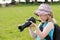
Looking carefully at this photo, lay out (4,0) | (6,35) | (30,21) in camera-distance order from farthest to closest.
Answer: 1. (4,0)
2. (6,35)
3. (30,21)

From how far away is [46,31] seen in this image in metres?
4.15

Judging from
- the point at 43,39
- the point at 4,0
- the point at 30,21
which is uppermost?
the point at 30,21

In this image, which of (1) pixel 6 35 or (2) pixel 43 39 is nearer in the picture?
(2) pixel 43 39

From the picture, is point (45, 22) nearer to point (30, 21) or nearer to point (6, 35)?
point (30, 21)

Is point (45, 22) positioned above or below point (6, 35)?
above

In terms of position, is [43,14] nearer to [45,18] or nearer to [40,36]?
[45,18]

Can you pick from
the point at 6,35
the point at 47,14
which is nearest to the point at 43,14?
the point at 47,14

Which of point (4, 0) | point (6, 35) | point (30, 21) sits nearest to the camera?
point (30, 21)

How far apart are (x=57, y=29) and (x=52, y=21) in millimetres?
147

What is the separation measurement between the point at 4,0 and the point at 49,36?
53.0 metres

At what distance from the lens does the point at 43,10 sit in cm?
423

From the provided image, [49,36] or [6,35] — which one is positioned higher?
[49,36]

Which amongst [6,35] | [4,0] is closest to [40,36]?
[6,35]

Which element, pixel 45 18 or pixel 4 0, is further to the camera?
pixel 4 0
